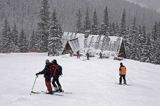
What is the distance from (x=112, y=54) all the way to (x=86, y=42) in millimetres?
7098

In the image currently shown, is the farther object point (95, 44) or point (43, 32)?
point (43, 32)

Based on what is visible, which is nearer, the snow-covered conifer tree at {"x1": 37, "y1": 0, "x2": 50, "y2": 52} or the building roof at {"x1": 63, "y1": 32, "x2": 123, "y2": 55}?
the building roof at {"x1": 63, "y1": 32, "x2": 123, "y2": 55}

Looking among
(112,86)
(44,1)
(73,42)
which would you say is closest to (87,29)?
(44,1)

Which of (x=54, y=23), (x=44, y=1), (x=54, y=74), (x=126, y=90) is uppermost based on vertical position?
(x=44, y=1)

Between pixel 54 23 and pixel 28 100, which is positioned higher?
pixel 54 23

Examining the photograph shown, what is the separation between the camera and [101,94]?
16.8 meters

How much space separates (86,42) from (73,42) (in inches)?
141

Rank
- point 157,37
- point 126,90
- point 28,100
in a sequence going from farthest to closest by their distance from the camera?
point 157,37 < point 126,90 < point 28,100

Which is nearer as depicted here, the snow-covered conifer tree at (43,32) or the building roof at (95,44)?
the building roof at (95,44)

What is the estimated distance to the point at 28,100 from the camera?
1394 centimetres

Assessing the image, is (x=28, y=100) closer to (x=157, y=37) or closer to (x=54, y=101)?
(x=54, y=101)

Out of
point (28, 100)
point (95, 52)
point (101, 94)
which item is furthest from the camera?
point (95, 52)

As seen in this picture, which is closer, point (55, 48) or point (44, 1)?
point (55, 48)

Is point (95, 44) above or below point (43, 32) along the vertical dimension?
below
